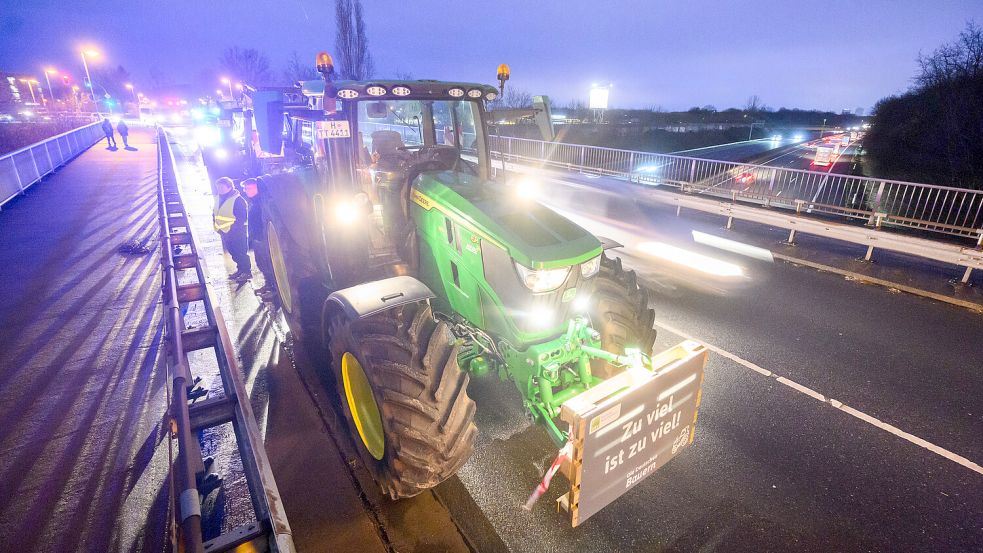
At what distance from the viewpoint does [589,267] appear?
3.64 meters

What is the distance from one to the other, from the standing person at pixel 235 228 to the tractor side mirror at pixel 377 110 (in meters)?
4.56

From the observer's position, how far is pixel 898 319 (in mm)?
6438

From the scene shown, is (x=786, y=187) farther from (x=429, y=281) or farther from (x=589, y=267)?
(x=429, y=281)

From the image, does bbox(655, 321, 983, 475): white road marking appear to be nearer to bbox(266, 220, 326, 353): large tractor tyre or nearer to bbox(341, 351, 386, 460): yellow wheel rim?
bbox(341, 351, 386, 460): yellow wheel rim

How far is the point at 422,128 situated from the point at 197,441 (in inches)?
139

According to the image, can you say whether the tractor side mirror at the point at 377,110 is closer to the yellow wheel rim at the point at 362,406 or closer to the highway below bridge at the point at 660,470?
the yellow wheel rim at the point at 362,406

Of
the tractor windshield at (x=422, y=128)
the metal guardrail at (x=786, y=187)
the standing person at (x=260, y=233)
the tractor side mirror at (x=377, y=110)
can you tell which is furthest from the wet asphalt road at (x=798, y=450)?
the metal guardrail at (x=786, y=187)

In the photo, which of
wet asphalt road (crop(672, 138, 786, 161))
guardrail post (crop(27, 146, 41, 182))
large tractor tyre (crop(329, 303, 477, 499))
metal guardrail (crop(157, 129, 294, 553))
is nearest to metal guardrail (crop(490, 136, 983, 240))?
metal guardrail (crop(157, 129, 294, 553))

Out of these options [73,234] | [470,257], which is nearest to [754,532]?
[470,257]

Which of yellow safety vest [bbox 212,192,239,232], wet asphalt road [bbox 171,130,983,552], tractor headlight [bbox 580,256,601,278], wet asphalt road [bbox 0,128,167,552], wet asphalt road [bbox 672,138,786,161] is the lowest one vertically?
wet asphalt road [bbox 672,138,786,161]

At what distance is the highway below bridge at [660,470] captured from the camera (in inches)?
126

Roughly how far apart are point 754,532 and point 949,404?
10.2ft

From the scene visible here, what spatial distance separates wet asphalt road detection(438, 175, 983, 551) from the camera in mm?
3258

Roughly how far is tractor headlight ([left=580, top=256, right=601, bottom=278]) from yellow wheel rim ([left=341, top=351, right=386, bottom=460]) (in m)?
1.86
